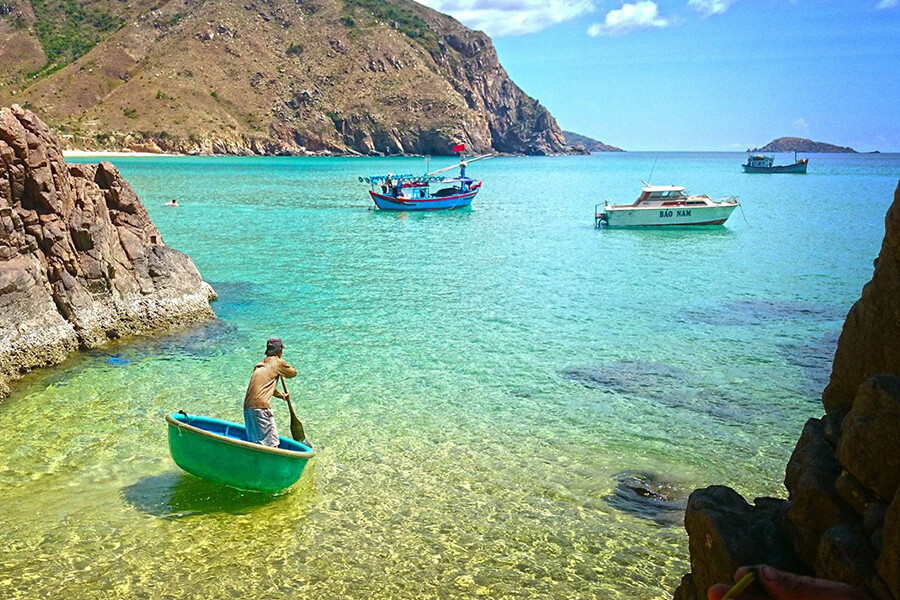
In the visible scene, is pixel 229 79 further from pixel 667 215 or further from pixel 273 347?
pixel 273 347

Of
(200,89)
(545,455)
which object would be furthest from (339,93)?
(545,455)

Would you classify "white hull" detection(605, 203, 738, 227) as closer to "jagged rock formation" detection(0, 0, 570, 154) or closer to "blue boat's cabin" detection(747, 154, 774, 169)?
"blue boat's cabin" detection(747, 154, 774, 169)

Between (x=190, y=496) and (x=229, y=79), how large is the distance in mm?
166526

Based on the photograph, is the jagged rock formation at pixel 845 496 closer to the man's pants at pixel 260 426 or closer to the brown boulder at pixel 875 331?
the brown boulder at pixel 875 331

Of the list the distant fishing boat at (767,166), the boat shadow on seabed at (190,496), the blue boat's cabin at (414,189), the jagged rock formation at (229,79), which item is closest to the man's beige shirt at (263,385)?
the boat shadow on seabed at (190,496)

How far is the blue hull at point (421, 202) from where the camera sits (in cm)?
5012

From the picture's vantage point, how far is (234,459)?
875 centimetres

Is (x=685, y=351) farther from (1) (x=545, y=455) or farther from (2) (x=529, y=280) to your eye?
(2) (x=529, y=280)

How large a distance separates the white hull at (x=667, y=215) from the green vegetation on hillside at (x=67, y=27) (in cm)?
14808

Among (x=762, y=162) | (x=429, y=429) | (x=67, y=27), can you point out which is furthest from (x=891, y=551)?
(x=67, y=27)

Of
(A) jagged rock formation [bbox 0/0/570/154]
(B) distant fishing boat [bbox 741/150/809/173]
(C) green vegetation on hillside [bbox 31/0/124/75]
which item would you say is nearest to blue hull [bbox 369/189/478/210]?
(B) distant fishing boat [bbox 741/150/809/173]

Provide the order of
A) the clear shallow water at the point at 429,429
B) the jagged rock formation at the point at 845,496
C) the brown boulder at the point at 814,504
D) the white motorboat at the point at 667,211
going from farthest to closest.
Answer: the white motorboat at the point at 667,211 < the clear shallow water at the point at 429,429 < the brown boulder at the point at 814,504 < the jagged rock formation at the point at 845,496

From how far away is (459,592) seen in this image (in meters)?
7.28

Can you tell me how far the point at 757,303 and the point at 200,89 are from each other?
148841 mm
